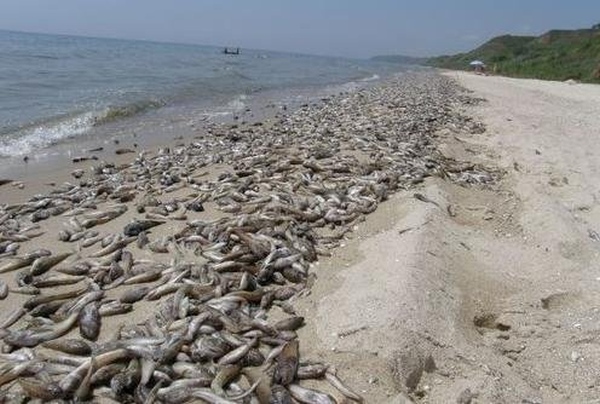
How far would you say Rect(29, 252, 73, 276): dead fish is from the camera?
7.48 metres

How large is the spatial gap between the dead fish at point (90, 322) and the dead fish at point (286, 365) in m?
1.99

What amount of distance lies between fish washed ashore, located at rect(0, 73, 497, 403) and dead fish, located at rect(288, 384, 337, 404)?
0.04 feet

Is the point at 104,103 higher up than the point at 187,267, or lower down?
lower down

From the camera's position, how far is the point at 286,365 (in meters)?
5.13

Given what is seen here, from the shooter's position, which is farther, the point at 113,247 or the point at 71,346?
the point at 113,247

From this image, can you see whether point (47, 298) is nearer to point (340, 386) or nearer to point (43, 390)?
point (43, 390)

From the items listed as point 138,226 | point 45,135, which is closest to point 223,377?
point 138,226

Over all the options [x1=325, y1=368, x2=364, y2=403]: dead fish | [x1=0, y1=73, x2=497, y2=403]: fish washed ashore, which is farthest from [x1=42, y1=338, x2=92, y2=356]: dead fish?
[x1=325, y1=368, x2=364, y2=403]: dead fish

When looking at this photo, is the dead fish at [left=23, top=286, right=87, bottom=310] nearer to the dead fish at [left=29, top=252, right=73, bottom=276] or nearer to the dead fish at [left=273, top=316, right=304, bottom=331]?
the dead fish at [left=29, top=252, right=73, bottom=276]

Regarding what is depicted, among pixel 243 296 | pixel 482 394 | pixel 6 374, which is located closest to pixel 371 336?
pixel 482 394

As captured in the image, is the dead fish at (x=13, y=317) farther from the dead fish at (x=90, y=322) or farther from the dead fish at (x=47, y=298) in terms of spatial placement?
the dead fish at (x=90, y=322)

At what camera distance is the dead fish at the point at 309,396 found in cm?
475

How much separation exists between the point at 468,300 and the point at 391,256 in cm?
125

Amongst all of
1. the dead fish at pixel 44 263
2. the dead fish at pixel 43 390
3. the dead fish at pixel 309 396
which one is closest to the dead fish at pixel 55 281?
the dead fish at pixel 44 263
